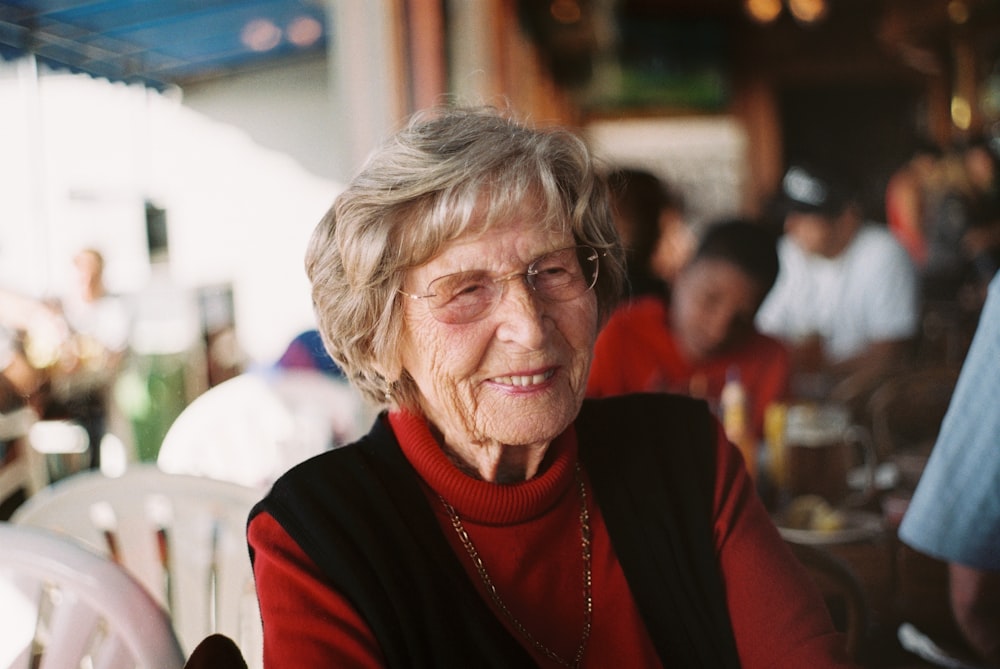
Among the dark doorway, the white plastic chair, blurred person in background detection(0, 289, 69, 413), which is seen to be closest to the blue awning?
blurred person in background detection(0, 289, 69, 413)

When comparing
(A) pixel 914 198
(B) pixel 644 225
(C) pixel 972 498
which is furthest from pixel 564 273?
(A) pixel 914 198

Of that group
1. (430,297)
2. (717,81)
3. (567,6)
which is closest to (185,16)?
(567,6)

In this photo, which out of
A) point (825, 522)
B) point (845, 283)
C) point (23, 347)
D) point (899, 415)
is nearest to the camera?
point (825, 522)

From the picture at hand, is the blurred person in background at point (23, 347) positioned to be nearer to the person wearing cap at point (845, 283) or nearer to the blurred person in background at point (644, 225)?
the blurred person in background at point (644, 225)

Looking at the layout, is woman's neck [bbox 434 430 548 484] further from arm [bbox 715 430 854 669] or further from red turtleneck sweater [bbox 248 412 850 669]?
arm [bbox 715 430 854 669]

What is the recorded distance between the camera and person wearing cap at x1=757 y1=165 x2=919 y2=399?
409 cm

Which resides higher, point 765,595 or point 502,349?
point 502,349

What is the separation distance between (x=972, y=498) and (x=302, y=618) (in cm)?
89

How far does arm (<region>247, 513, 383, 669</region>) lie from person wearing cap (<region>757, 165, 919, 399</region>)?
3144mm

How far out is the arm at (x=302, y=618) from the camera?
99 cm

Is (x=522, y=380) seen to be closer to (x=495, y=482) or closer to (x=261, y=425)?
(x=495, y=482)

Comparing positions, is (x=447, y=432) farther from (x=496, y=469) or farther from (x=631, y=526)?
(x=631, y=526)

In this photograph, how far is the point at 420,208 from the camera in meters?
1.10

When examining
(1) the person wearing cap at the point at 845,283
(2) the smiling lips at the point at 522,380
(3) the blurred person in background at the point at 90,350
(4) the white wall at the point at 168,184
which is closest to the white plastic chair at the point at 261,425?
(4) the white wall at the point at 168,184
